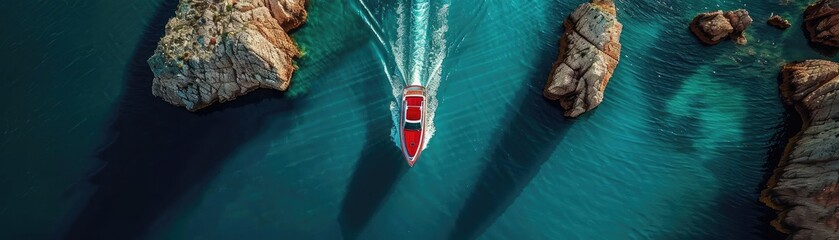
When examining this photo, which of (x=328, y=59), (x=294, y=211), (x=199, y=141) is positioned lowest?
(x=294, y=211)

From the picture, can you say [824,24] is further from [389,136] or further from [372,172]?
[372,172]

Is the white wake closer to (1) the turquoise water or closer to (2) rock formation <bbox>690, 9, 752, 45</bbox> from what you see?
(1) the turquoise water

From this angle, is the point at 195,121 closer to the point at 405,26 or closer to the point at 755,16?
the point at 405,26

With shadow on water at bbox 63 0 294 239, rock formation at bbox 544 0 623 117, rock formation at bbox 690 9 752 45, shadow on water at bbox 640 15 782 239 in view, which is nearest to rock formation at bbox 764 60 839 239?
shadow on water at bbox 640 15 782 239

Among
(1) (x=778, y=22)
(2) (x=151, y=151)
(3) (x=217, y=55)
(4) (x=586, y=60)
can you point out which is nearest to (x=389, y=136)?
(3) (x=217, y=55)

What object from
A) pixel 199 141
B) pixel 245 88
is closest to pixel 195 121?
pixel 199 141

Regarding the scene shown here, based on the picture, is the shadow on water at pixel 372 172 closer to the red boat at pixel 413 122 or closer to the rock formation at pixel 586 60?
the red boat at pixel 413 122
